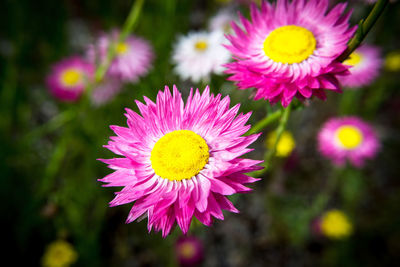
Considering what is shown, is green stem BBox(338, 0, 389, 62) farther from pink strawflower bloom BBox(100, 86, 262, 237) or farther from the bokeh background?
the bokeh background

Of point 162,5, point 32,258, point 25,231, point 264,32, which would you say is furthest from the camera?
point 162,5

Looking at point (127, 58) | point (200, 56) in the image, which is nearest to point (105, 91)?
point (127, 58)

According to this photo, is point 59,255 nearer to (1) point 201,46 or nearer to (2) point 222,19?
(1) point 201,46

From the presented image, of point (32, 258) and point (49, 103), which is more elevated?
point (49, 103)

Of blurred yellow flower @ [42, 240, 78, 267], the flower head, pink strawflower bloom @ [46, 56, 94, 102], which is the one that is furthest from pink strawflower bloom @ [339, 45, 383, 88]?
blurred yellow flower @ [42, 240, 78, 267]

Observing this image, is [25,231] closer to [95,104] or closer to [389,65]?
[95,104]

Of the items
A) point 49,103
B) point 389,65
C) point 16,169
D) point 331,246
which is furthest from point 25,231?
point 389,65

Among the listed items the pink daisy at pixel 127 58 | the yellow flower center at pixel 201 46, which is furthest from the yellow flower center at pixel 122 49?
the yellow flower center at pixel 201 46
